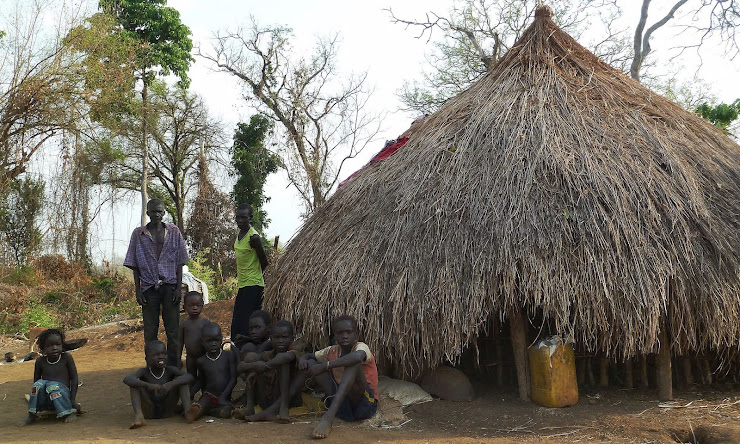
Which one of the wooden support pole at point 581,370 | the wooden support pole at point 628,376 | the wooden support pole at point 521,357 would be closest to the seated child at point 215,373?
the wooden support pole at point 521,357

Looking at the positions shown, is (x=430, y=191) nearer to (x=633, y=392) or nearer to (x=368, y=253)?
(x=368, y=253)

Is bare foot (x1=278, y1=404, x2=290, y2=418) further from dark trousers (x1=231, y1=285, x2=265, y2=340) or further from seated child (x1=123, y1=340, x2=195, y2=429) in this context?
dark trousers (x1=231, y1=285, x2=265, y2=340)

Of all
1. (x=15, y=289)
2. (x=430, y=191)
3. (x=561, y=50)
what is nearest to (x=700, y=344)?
(x=430, y=191)

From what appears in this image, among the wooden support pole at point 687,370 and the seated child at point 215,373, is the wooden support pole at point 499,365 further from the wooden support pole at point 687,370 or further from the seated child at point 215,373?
the seated child at point 215,373

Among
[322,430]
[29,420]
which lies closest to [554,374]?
[322,430]

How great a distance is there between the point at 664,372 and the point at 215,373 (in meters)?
3.68

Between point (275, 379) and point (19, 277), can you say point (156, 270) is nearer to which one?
point (275, 379)

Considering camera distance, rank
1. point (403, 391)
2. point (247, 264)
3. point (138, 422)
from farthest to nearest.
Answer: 1. point (247, 264)
2. point (403, 391)
3. point (138, 422)

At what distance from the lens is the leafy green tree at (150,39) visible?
1820cm

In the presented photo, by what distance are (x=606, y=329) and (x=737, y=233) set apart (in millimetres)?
1510

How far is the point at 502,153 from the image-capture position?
553 cm

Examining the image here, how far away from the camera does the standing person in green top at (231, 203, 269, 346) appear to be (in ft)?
19.9

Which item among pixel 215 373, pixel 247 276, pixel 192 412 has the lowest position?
pixel 192 412

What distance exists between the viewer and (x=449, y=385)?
17.1 ft
